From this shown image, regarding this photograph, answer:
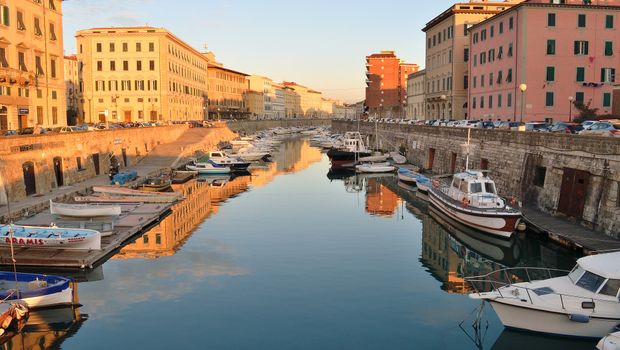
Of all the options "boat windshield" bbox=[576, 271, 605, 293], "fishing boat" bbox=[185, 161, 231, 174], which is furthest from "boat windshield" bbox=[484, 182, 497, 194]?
"fishing boat" bbox=[185, 161, 231, 174]

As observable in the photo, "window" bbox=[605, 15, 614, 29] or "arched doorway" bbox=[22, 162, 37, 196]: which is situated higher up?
"window" bbox=[605, 15, 614, 29]

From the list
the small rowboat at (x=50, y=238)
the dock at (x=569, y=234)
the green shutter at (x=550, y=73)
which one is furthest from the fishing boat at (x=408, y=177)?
the small rowboat at (x=50, y=238)

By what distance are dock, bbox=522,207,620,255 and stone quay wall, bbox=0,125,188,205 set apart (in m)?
34.3

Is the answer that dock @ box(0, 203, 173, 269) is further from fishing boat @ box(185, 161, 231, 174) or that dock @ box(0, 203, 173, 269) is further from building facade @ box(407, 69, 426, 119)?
building facade @ box(407, 69, 426, 119)

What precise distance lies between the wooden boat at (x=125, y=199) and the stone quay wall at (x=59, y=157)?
4233 millimetres

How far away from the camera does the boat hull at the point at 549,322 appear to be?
671 inches

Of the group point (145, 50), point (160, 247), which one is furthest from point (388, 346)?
point (145, 50)

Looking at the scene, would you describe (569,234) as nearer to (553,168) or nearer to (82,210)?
(553,168)

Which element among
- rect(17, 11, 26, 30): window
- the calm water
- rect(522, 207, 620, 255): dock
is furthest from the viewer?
rect(17, 11, 26, 30): window

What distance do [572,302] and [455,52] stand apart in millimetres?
73381

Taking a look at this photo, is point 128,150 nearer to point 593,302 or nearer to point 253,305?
point 253,305

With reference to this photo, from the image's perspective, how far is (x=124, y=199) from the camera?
42375mm

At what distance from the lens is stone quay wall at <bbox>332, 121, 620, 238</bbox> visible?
28406mm

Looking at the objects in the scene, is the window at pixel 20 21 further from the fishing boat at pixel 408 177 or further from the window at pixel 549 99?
the window at pixel 549 99
